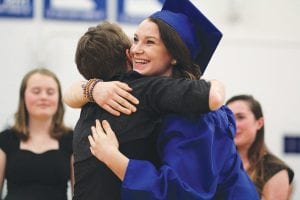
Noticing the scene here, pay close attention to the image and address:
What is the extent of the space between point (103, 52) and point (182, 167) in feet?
1.40

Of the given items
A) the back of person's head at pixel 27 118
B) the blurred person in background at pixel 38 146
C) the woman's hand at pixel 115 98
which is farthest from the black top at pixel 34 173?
the woman's hand at pixel 115 98

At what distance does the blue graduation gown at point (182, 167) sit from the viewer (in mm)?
1572

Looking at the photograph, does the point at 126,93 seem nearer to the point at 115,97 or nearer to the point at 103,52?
the point at 115,97

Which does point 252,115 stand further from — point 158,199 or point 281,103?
point 158,199

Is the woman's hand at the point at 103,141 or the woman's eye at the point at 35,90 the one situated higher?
the woman's hand at the point at 103,141

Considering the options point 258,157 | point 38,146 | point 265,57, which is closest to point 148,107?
point 258,157

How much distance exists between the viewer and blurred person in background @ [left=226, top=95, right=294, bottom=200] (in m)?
2.89

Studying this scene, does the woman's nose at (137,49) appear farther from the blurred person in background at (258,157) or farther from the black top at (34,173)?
the black top at (34,173)

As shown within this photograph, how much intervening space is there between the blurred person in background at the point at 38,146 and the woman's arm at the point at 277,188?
3.70ft

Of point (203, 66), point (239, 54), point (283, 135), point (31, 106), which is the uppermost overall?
point (203, 66)

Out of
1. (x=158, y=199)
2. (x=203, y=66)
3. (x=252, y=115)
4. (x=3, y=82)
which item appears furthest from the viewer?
(x=3, y=82)

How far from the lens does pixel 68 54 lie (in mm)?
4137

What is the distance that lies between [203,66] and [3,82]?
8.23 feet

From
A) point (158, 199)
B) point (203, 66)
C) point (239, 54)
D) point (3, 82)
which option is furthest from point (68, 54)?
point (158, 199)
